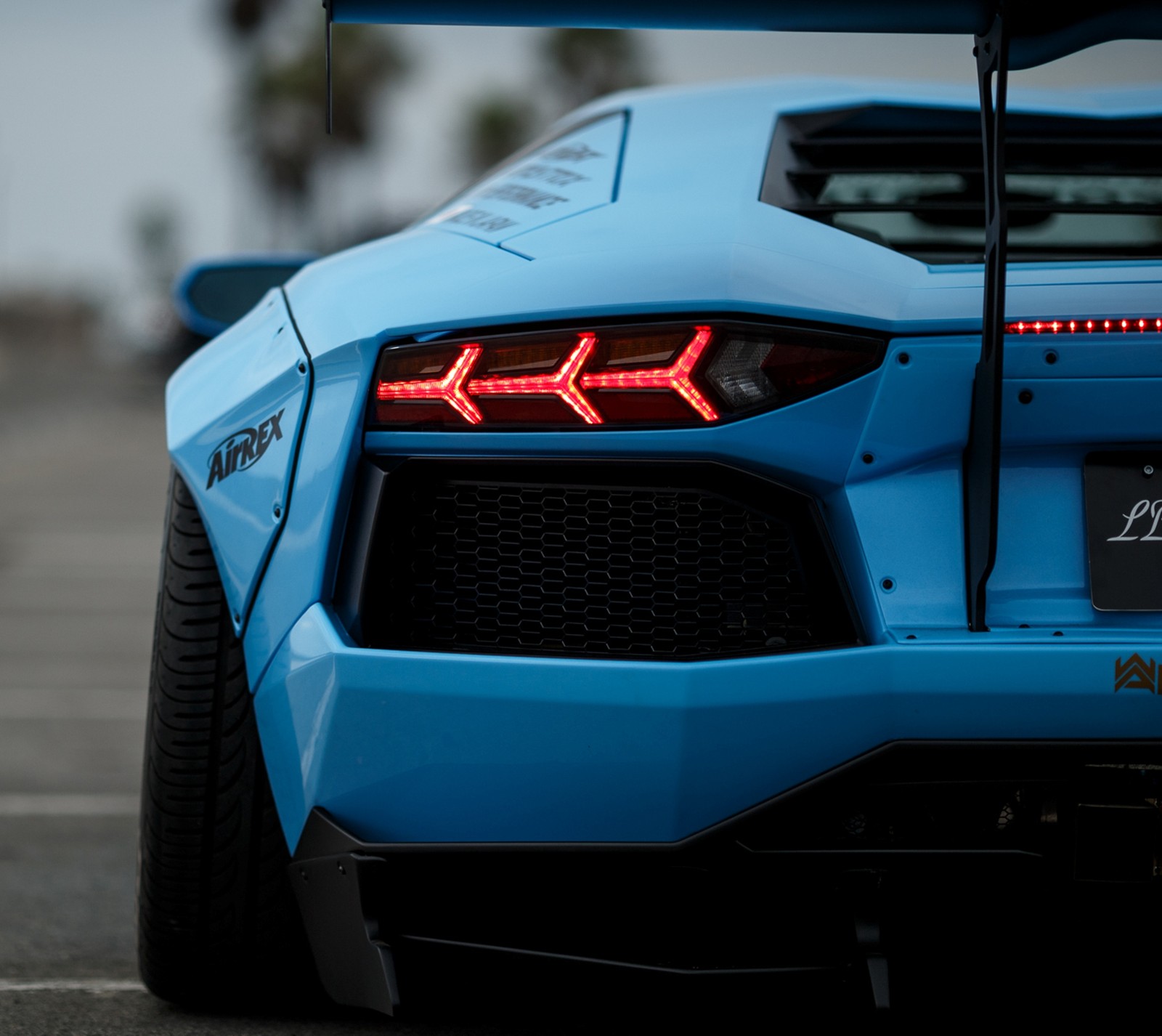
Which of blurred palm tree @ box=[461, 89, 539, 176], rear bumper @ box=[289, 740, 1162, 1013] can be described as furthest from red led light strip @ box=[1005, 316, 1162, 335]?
blurred palm tree @ box=[461, 89, 539, 176]

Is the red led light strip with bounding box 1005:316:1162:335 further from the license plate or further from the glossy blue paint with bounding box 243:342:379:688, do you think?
the glossy blue paint with bounding box 243:342:379:688

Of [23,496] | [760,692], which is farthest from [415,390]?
[23,496]

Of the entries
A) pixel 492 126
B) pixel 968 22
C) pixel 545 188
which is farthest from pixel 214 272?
pixel 492 126

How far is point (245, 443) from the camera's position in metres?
1.99

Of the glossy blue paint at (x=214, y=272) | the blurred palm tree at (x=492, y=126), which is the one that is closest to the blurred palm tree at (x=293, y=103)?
the blurred palm tree at (x=492, y=126)

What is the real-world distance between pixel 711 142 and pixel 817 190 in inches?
6.6

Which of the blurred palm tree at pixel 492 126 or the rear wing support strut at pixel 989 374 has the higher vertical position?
the rear wing support strut at pixel 989 374

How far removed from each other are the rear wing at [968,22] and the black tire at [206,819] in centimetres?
81

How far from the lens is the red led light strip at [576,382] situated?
5.73 feet

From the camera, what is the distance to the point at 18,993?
235cm

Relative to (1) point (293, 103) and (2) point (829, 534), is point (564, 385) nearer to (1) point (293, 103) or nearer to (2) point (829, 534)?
(2) point (829, 534)

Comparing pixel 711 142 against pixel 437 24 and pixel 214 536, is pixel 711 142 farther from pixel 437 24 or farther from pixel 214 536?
pixel 214 536

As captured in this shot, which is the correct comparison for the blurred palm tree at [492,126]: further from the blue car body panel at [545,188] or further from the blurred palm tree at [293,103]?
the blue car body panel at [545,188]

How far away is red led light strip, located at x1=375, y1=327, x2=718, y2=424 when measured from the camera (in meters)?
1.75
